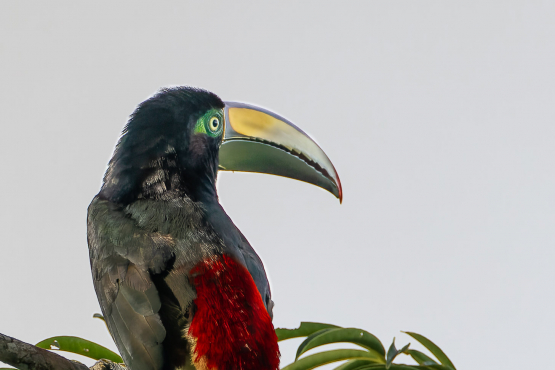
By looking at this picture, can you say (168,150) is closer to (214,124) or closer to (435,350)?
(214,124)

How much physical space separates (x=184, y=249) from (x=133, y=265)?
0.08 metres

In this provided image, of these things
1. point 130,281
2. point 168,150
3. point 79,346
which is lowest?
point 79,346

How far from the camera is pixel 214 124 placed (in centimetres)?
107

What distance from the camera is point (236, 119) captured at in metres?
1.14

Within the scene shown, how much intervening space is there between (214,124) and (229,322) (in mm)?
452

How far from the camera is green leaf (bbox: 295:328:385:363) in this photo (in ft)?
3.52

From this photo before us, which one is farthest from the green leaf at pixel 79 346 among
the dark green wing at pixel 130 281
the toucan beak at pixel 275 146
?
the toucan beak at pixel 275 146

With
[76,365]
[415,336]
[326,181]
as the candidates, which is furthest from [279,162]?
[76,365]

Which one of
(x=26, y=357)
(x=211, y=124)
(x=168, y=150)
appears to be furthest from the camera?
(x=211, y=124)

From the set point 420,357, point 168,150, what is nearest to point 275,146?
point 168,150

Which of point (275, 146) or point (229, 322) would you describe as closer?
point (229, 322)

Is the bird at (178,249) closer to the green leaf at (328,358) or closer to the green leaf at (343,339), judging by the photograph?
the green leaf at (343,339)

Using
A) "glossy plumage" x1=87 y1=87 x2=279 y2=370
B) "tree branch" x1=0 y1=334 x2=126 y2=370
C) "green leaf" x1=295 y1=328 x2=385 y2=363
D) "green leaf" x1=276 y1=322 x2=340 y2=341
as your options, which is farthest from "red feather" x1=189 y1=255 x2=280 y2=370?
"green leaf" x1=276 y1=322 x2=340 y2=341

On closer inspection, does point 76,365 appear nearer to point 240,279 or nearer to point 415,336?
point 240,279
